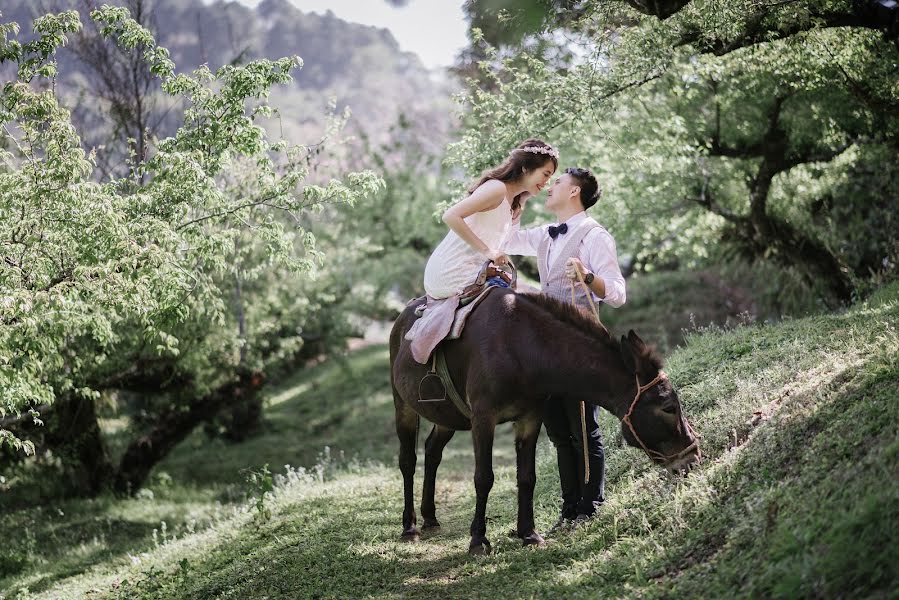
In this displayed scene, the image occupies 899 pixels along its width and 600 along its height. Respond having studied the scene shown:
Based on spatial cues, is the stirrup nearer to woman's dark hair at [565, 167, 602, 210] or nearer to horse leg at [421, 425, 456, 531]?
horse leg at [421, 425, 456, 531]

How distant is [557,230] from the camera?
5695 millimetres

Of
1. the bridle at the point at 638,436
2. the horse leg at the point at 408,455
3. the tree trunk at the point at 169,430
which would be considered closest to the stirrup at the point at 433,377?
the horse leg at the point at 408,455

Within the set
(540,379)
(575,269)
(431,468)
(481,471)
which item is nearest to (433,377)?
(481,471)

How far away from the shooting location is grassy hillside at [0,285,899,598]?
3.62 meters

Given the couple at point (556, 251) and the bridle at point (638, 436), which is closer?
the bridle at point (638, 436)

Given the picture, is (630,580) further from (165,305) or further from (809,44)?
(809,44)

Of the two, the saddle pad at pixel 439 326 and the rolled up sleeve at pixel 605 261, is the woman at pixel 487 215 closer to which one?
the saddle pad at pixel 439 326

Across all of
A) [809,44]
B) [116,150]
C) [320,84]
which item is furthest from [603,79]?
[320,84]

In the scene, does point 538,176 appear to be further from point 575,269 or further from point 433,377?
point 433,377

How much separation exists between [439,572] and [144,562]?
415 cm

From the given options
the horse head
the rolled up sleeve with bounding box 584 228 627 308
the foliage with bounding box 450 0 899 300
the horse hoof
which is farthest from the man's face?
the horse hoof

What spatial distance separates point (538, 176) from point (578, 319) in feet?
3.79

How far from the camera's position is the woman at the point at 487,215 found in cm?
537

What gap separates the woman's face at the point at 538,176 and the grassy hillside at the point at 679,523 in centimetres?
233
